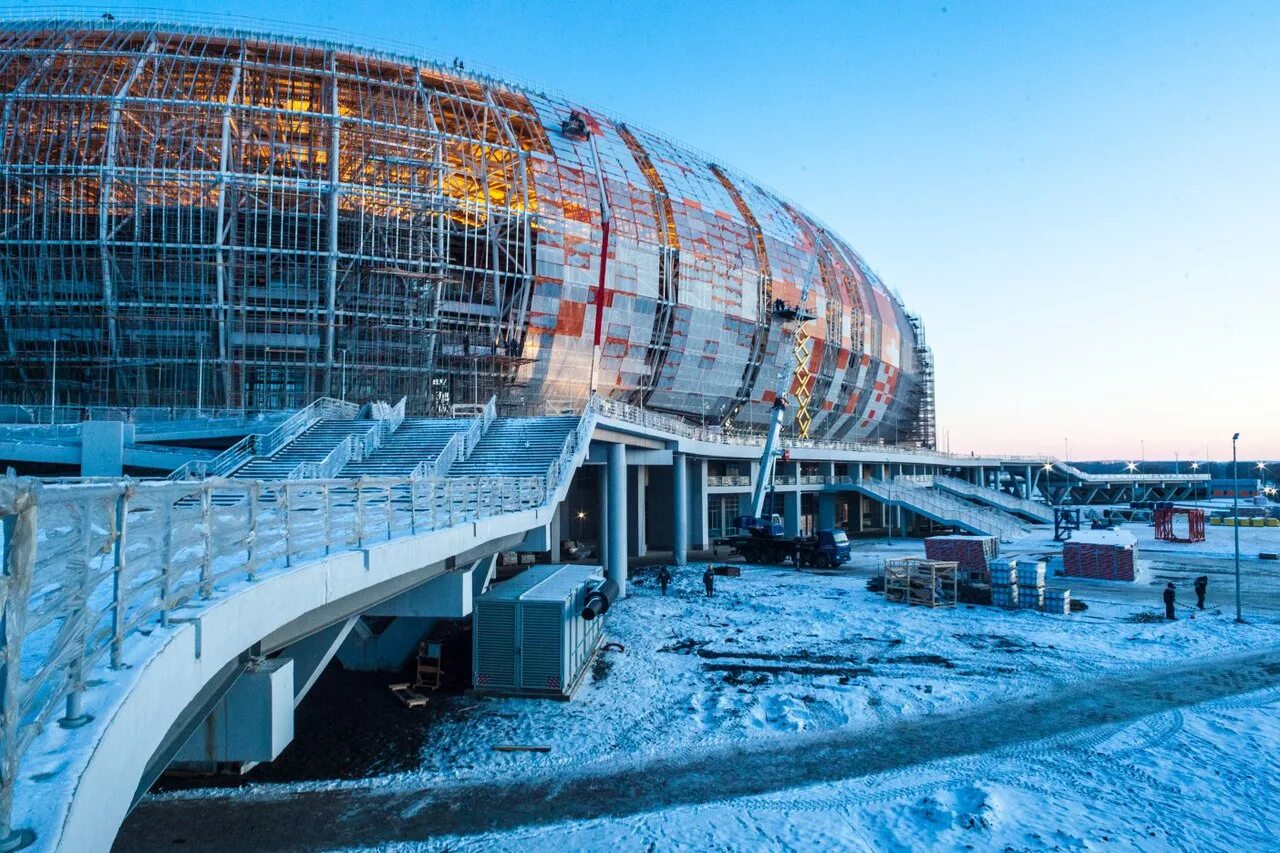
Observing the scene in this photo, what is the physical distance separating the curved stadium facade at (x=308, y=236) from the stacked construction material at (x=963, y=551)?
63.2 feet

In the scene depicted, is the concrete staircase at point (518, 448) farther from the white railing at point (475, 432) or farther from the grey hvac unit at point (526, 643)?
the grey hvac unit at point (526, 643)

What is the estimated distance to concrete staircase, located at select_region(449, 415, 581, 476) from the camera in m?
24.2

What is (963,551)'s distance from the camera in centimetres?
3175

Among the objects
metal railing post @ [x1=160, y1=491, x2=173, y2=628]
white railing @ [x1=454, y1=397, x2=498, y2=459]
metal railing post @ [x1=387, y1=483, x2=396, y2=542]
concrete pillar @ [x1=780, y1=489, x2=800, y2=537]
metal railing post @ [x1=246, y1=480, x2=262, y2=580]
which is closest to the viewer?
metal railing post @ [x1=160, y1=491, x2=173, y2=628]

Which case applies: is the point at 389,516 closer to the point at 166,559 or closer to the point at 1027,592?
the point at 166,559

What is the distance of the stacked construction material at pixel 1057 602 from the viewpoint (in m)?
24.3

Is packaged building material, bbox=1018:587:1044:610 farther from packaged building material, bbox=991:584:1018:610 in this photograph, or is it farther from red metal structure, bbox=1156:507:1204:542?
red metal structure, bbox=1156:507:1204:542

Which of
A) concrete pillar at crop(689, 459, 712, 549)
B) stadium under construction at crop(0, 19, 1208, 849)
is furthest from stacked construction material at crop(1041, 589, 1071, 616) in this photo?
concrete pillar at crop(689, 459, 712, 549)

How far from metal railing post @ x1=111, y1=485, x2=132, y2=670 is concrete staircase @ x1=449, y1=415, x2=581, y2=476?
18750 millimetres

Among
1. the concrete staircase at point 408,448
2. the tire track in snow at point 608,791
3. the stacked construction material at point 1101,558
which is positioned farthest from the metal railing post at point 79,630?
the stacked construction material at point 1101,558

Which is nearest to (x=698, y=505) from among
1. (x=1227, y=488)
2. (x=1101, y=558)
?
(x=1101, y=558)

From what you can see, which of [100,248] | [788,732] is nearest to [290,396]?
[100,248]

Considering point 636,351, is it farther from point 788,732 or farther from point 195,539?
point 195,539

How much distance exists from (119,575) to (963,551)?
3250 centimetres
